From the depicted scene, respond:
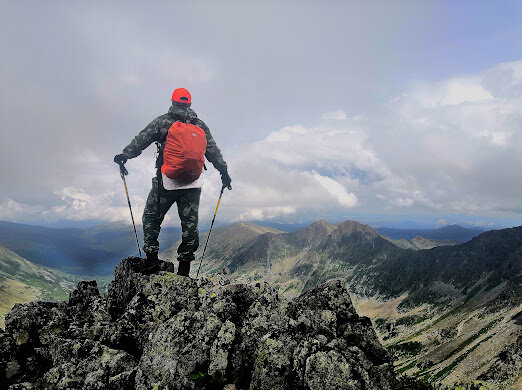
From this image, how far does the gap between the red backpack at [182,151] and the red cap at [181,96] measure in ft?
5.43

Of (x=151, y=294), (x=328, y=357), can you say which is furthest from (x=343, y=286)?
(x=151, y=294)

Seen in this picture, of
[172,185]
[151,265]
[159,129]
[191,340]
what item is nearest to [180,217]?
[172,185]

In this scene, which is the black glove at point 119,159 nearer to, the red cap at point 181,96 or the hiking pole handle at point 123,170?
the hiking pole handle at point 123,170

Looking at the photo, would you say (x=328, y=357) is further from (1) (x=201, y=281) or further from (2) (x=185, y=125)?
(2) (x=185, y=125)

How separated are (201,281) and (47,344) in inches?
290

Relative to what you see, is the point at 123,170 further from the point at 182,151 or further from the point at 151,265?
the point at 151,265

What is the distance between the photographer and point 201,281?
14.1 meters

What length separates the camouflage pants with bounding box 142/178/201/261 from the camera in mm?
14711

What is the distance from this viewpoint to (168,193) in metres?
14.7

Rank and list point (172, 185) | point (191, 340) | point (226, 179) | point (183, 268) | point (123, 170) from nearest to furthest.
Result: point (191, 340) → point (172, 185) → point (183, 268) → point (123, 170) → point (226, 179)

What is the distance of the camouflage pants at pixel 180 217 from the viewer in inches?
579

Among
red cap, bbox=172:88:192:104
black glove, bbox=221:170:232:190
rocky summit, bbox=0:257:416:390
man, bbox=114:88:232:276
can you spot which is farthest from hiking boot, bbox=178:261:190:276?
red cap, bbox=172:88:192:104

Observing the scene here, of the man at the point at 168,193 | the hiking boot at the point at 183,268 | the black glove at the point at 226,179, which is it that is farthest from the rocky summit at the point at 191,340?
the black glove at the point at 226,179

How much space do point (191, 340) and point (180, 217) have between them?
6484 mm
